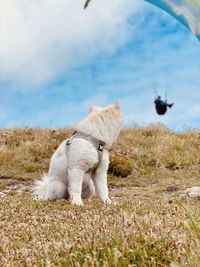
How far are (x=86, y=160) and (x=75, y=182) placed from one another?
1.34 ft

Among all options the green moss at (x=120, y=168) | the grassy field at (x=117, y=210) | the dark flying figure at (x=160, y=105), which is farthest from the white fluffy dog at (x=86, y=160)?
the dark flying figure at (x=160, y=105)

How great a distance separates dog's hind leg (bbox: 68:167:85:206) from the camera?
875 centimetres

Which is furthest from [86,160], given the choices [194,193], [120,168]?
[120,168]

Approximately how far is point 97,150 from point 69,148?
0.47 metres

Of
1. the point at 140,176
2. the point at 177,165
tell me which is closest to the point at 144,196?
the point at 140,176

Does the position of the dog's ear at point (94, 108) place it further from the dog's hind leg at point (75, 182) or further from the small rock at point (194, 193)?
the small rock at point (194, 193)

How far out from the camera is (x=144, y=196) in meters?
12.2

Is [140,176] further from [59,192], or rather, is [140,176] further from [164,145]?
[59,192]

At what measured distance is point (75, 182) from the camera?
8.82 meters

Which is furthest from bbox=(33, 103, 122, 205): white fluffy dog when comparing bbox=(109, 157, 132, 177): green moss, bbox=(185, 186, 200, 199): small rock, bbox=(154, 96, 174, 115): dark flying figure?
bbox=(154, 96, 174, 115): dark flying figure

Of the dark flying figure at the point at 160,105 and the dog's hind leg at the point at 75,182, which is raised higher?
the dark flying figure at the point at 160,105

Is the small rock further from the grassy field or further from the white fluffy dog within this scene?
the white fluffy dog

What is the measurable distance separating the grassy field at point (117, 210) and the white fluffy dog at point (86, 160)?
0.36m

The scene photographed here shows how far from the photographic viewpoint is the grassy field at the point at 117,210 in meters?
3.23
